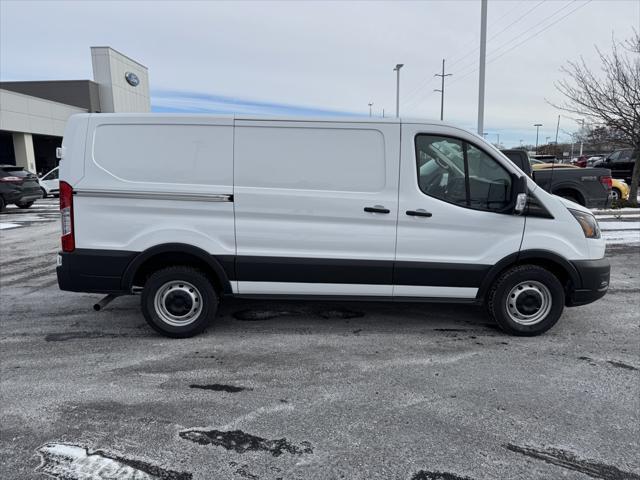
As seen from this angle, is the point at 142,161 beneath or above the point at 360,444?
above

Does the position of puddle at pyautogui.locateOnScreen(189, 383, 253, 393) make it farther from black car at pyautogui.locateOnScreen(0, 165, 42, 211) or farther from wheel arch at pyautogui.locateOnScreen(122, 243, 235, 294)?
black car at pyautogui.locateOnScreen(0, 165, 42, 211)

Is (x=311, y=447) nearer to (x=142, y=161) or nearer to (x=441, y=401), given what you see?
(x=441, y=401)

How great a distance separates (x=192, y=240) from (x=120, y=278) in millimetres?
795

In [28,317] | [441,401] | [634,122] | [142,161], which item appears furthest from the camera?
[634,122]

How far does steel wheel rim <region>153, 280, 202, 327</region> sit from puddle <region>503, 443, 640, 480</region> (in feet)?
9.78

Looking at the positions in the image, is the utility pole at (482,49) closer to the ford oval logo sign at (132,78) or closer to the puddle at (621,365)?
the puddle at (621,365)

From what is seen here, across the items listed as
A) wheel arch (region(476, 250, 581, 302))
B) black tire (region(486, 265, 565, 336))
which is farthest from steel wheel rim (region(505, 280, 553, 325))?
wheel arch (region(476, 250, 581, 302))

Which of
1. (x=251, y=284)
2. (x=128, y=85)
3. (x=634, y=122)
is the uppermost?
(x=128, y=85)

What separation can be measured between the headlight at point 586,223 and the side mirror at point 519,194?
58 centimetres

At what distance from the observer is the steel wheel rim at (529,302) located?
455 cm

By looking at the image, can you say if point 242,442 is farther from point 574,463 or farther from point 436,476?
point 574,463

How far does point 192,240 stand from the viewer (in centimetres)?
439

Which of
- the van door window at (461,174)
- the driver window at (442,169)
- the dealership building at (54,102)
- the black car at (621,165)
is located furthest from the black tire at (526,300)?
the dealership building at (54,102)

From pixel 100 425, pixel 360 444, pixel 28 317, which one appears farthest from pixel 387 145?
pixel 28 317
